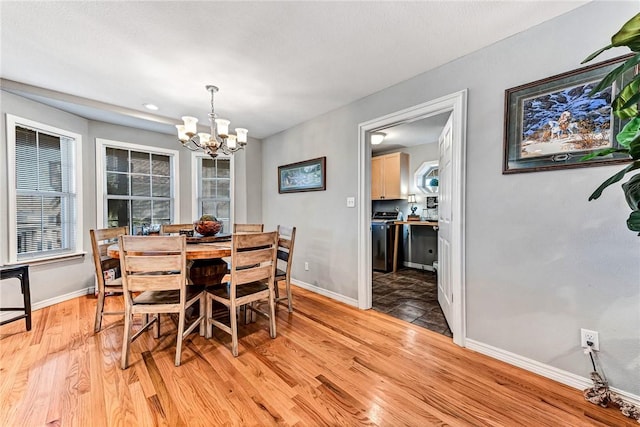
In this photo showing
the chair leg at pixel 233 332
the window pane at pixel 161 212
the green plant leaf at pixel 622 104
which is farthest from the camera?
the window pane at pixel 161 212

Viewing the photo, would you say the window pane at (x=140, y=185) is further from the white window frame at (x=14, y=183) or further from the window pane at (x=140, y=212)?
the white window frame at (x=14, y=183)

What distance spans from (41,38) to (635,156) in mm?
3470

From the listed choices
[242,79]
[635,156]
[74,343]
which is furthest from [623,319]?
[74,343]

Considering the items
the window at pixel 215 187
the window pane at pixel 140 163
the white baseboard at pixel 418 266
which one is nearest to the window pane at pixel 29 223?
the window pane at pixel 140 163

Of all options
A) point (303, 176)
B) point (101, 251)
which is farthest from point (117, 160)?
point (303, 176)

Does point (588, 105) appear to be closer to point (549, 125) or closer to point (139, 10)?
point (549, 125)

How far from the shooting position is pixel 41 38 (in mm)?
1898

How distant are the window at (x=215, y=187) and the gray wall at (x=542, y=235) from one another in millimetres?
3119

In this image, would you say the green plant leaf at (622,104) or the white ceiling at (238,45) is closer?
the green plant leaf at (622,104)

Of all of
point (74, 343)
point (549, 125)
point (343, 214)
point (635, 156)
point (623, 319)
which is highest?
point (549, 125)

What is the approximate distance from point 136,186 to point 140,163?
0.35 meters

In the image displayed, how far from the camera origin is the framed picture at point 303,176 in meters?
3.48

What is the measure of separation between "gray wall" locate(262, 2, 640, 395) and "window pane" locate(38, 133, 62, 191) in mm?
4087

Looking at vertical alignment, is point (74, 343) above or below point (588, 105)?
below
